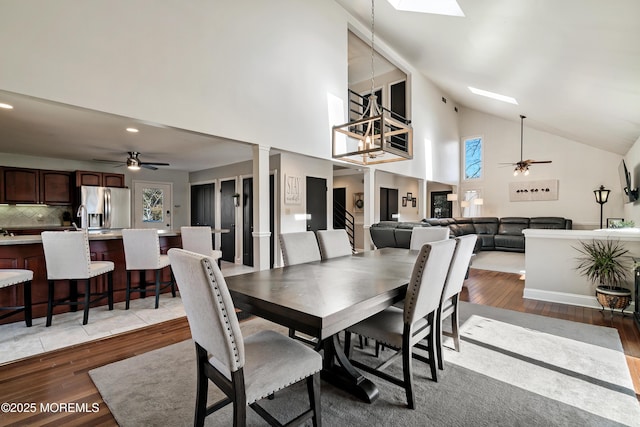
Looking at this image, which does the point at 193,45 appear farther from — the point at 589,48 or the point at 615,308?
the point at 615,308

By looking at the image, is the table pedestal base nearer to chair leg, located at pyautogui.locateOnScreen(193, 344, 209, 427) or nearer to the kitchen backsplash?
chair leg, located at pyautogui.locateOnScreen(193, 344, 209, 427)

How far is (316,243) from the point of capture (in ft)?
9.69

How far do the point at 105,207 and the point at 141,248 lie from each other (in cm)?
398

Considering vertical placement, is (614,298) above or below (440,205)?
below

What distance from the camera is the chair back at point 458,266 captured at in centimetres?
217

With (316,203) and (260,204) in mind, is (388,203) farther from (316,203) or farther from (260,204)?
(260,204)

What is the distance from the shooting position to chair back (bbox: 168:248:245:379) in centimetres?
117

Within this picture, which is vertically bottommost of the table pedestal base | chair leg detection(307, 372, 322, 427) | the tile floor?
the tile floor

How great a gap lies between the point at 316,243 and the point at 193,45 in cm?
272

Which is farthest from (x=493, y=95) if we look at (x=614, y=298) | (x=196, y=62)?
(x=196, y=62)

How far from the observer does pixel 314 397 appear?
1.45 m

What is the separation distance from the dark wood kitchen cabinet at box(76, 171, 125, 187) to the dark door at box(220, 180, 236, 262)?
2348mm

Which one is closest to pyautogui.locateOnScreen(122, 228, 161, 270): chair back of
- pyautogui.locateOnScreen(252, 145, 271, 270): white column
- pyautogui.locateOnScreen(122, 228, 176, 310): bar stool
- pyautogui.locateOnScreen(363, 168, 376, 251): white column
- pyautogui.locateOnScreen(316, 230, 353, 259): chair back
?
pyautogui.locateOnScreen(122, 228, 176, 310): bar stool

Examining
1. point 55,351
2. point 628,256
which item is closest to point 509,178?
point 628,256
